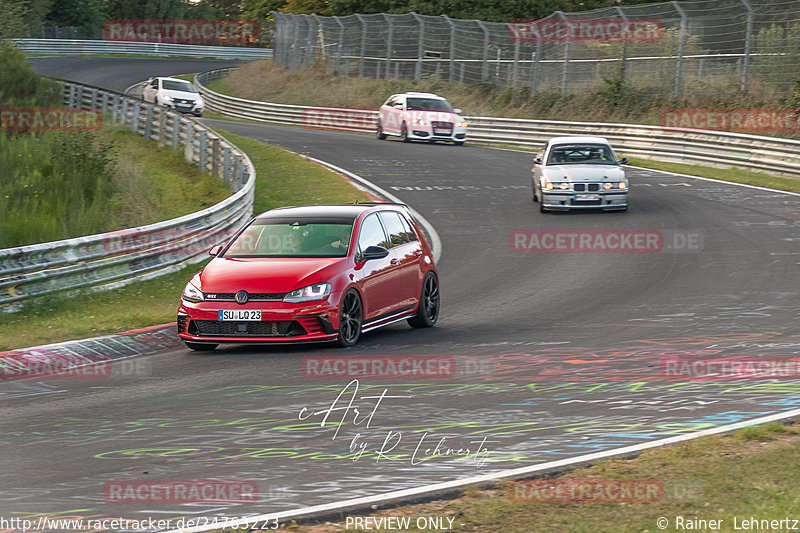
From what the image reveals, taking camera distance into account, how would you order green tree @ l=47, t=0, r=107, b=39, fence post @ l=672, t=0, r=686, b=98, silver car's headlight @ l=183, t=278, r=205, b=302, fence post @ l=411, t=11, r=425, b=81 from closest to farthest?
silver car's headlight @ l=183, t=278, r=205, b=302
fence post @ l=672, t=0, r=686, b=98
fence post @ l=411, t=11, r=425, b=81
green tree @ l=47, t=0, r=107, b=39

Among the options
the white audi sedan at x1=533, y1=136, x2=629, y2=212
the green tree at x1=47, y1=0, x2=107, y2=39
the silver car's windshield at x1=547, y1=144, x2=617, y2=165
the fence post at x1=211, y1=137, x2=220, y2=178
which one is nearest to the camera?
the white audi sedan at x1=533, y1=136, x2=629, y2=212

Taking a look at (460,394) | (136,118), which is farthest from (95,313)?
(136,118)

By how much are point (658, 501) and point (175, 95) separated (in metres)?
44.5

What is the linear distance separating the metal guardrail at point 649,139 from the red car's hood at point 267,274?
748 inches

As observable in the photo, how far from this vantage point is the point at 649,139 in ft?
111

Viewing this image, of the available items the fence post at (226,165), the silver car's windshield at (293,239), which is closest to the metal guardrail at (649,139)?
the fence post at (226,165)

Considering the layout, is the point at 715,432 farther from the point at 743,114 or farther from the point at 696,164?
the point at 743,114

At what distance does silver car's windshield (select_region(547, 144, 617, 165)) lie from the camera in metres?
23.7

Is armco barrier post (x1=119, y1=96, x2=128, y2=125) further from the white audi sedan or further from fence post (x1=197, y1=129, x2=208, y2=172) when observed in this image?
the white audi sedan

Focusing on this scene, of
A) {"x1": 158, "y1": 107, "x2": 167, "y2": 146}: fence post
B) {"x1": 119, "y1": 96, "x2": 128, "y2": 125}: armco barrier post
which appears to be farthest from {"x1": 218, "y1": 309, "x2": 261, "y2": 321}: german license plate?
{"x1": 119, "y1": 96, "x2": 128, "y2": 125}: armco barrier post

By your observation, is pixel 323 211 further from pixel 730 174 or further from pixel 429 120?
pixel 429 120

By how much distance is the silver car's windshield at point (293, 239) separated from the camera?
39.3 ft

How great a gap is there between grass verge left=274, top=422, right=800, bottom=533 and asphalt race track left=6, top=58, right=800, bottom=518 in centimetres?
41

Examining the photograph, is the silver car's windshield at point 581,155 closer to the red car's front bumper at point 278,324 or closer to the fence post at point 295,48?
the red car's front bumper at point 278,324
